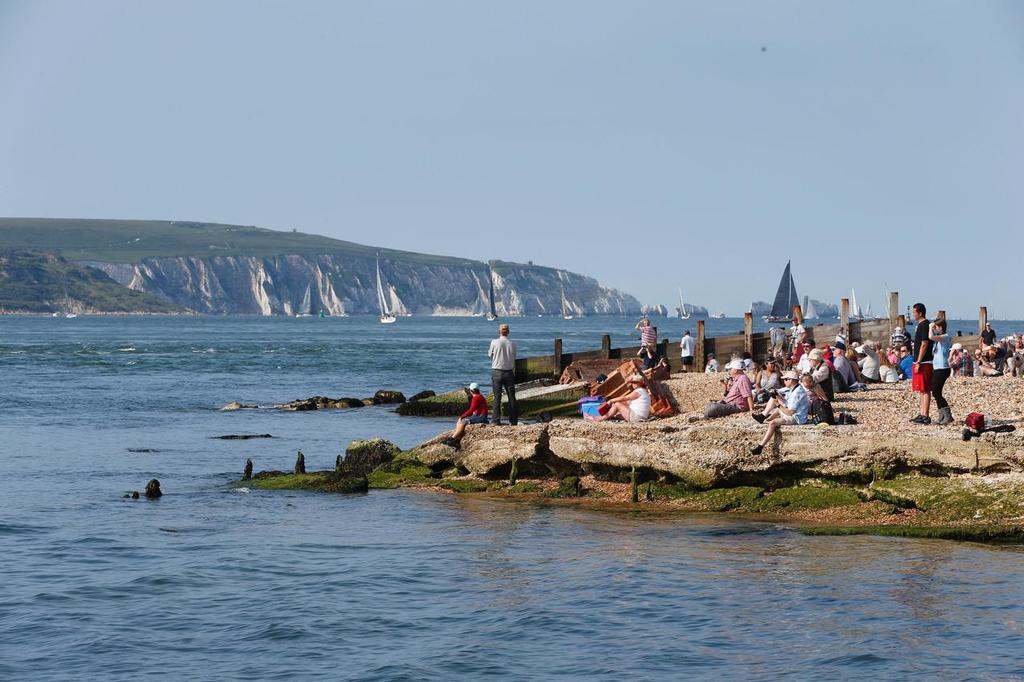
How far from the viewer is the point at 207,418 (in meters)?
38.8

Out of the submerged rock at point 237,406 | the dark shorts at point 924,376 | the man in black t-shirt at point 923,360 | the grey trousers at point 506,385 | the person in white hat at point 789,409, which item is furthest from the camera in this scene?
the submerged rock at point 237,406

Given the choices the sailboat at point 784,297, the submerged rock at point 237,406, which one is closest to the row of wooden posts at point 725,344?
the submerged rock at point 237,406

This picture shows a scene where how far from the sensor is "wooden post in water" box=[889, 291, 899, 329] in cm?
3709

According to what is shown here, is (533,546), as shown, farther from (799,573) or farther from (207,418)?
(207,418)

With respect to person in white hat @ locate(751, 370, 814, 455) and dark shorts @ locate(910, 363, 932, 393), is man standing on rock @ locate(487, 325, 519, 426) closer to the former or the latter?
person in white hat @ locate(751, 370, 814, 455)

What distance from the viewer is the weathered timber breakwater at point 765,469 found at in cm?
1706

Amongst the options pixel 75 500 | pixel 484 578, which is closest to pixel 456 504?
pixel 484 578

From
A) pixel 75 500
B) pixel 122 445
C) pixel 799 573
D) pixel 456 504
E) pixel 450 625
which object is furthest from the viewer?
pixel 122 445

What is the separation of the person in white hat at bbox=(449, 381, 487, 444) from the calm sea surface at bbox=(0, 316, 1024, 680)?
5.54 ft

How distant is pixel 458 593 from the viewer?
1441 centimetres

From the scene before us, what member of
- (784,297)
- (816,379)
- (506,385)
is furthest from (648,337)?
(784,297)

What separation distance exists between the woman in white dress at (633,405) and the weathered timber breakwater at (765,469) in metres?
0.58

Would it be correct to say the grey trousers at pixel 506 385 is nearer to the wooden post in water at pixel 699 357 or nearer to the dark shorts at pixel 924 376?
the dark shorts at pixel 924 376

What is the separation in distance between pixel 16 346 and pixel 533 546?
93.0m
